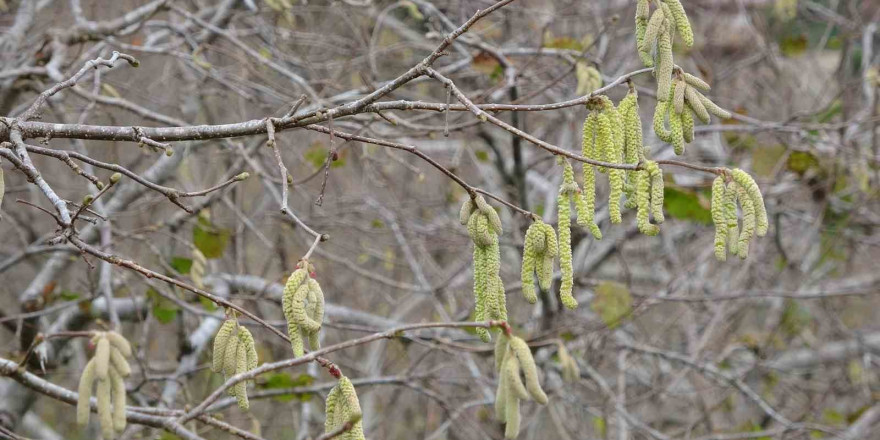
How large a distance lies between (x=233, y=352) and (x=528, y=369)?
0.68m

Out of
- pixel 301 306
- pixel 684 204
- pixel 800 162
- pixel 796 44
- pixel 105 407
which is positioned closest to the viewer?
pixel 105 407

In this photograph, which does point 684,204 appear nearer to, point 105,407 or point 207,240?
point 207,240

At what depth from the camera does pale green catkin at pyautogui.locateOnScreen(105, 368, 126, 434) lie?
1564mm

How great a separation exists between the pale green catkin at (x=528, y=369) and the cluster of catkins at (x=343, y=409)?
335 millimetres

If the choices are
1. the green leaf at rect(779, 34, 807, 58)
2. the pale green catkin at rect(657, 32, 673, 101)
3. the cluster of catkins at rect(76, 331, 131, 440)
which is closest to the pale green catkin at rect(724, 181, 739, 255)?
the pale green catkin at rect(657, 32, 673, 101)

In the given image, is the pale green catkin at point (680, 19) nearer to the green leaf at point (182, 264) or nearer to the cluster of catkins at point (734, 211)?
the cluster of catkins at point (734, 211)

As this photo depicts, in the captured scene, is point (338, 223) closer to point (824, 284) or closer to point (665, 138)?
point (665, 138)

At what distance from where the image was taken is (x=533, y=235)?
6.09 feet

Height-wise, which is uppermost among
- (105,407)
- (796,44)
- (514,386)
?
(796,44)

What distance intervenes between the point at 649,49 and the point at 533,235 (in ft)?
1.56

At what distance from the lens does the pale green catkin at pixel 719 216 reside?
6.06ft

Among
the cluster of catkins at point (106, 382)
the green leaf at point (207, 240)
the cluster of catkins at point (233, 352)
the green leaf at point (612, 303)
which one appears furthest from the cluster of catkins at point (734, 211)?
the green leaf at point (207, 240)

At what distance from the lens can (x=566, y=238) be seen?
6.06ft

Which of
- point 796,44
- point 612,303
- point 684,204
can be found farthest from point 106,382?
point 796,44
